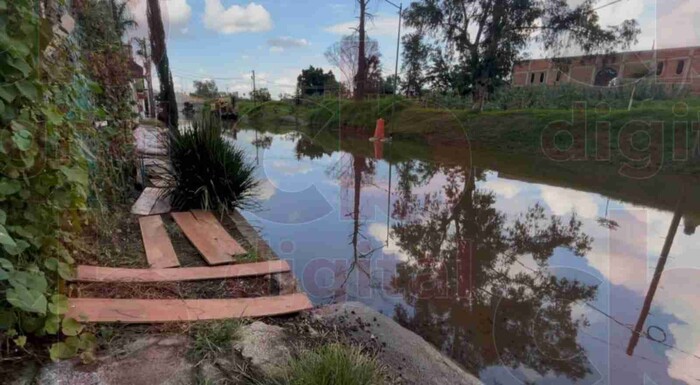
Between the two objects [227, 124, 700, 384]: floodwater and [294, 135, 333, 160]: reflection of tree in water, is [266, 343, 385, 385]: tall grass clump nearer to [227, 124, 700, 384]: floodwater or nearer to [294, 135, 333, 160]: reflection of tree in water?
[227, 124, 700, 384]: floodwater

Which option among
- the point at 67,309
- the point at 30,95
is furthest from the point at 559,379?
the point at 30,95

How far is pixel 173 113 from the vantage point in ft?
16.8

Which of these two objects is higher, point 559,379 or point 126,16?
point 126,16

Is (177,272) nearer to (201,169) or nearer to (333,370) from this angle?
(333,370)

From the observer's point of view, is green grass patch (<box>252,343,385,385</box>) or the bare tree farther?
the bare tree

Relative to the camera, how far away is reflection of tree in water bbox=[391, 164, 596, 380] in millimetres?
1978

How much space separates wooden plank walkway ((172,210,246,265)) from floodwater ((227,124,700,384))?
517 mm

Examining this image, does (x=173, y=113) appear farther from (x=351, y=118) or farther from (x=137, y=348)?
(x=351, y=118)

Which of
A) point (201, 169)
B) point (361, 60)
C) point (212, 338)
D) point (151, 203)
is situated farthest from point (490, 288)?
point (361, 60)

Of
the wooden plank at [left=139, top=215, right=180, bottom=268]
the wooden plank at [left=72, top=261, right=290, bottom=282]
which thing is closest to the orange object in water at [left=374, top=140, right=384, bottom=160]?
the wooden plank at [left=139, top=215, right=180, bottom=268]

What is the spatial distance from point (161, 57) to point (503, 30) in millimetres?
11418

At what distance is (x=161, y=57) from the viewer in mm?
5219

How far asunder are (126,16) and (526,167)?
7816 mm

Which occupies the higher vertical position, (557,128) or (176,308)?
(557,128)
